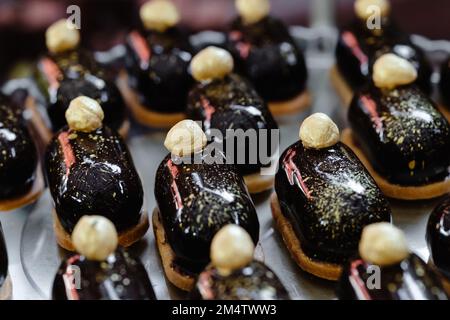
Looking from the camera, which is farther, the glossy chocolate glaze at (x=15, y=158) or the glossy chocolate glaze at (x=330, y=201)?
the glossy chocolate glaze at (x=15, y=158)

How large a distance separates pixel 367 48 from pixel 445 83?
0.65 feet

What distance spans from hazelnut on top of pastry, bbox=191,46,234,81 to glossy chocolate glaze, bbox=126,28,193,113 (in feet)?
0.54

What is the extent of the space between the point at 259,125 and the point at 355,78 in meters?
0.40

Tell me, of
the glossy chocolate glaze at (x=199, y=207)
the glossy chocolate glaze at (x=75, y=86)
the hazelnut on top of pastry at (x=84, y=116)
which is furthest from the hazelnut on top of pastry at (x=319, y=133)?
the glossy chocolate glaze at (x=75, y=86)

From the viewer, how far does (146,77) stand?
2047 mm

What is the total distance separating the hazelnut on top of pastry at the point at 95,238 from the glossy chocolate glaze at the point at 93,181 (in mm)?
225

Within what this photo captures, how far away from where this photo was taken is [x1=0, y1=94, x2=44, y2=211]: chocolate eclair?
1748 mm

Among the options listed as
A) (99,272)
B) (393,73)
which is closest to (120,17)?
(393,73)

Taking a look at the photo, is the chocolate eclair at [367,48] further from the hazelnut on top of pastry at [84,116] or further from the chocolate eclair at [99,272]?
the chocolate eclair at [99,272]

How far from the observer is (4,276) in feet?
5.04

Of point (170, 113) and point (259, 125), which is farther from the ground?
point (259, 125)

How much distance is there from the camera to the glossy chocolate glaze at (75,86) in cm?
193

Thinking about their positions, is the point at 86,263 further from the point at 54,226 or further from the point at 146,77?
the point at 146,77
